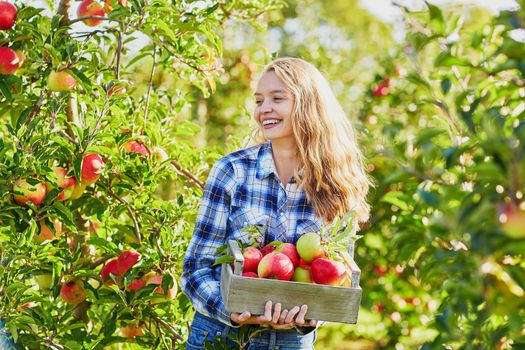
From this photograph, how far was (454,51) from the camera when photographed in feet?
4.10

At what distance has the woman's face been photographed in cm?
216

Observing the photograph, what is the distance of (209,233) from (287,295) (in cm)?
35

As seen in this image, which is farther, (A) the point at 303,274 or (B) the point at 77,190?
(B) the point at 77,190

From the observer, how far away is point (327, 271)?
1867 millimetres

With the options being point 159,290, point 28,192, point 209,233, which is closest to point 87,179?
point 28,192

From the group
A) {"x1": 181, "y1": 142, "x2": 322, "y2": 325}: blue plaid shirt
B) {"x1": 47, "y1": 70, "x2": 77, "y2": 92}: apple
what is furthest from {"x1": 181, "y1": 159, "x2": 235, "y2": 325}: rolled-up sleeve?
{"x1": 47, "y1": 70, "x2": 77, "y2": 92}: apple

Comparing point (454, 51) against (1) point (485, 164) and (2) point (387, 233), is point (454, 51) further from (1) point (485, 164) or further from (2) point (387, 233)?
(2) point (387, 233)

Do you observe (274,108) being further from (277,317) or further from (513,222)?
(513,222)

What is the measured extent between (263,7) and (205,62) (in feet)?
1.77

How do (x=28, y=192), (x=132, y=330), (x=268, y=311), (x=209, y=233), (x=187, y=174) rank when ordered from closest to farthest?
(x=268, y=311)
(x=209, y=233)
(x=28, y=192)
(x=132, y=330)
(x=187, y=174)

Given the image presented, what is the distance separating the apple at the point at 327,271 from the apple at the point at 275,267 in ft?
0.23

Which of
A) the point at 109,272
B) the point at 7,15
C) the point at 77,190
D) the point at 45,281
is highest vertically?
the point at 7,15

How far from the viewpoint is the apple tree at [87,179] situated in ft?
7.47

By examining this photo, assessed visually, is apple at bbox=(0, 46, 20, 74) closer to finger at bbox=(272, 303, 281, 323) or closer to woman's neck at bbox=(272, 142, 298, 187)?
woman's neck at bbox=(272, 142, 298, 187)
